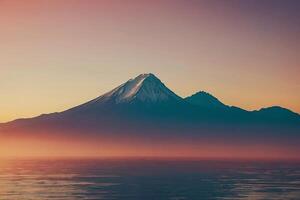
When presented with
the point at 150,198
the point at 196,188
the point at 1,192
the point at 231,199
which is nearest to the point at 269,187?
the point at 196,188

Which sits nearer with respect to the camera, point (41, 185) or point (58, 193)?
point (58, 193)

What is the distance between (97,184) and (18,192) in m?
21.6

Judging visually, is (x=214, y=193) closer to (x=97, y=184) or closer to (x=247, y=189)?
(x=247, y=189)

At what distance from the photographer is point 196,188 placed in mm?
106500

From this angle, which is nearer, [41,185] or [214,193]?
[214,193]

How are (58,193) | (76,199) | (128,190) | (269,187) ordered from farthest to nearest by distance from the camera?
(269,187) → (128,190) → (58,193) → (76,199)

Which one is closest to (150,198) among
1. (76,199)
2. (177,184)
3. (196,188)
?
(76,199)

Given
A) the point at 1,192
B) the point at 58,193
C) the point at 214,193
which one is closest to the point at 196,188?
the point at 214,193

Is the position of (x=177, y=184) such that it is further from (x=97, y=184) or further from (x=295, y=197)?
(x=295, y=197)

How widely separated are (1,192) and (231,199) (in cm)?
3656

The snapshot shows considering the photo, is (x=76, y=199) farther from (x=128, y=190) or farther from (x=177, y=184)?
(x=177, y=184)

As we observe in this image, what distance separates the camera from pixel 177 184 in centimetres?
11475

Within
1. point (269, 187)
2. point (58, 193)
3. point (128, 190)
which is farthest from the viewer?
point (269, 187)

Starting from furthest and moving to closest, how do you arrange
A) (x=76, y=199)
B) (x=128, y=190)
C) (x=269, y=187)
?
(x=269, y=187)
(x=128, y=190)
(x=76, y=199)
